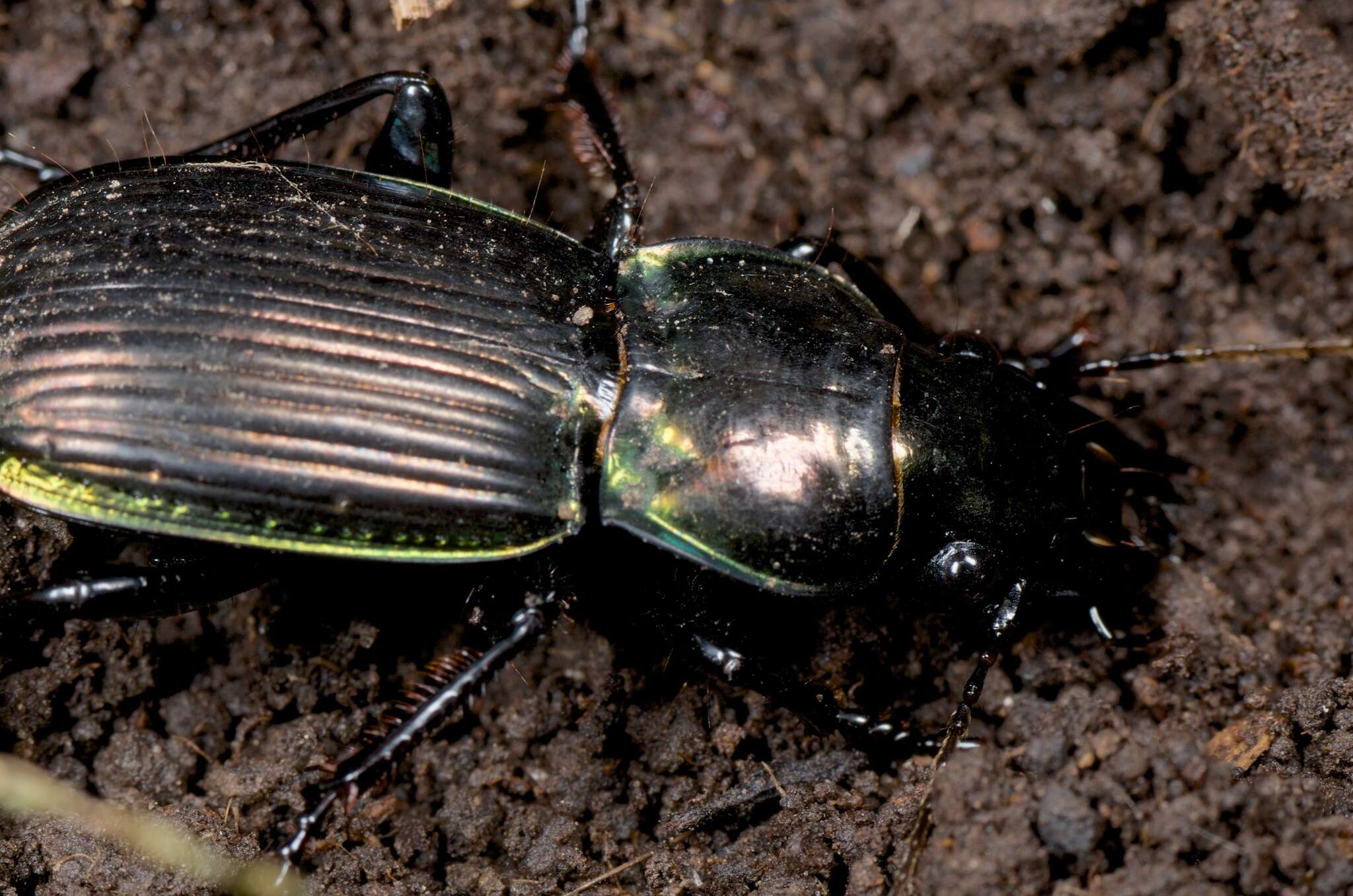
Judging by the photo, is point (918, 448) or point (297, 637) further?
point (297, 637)

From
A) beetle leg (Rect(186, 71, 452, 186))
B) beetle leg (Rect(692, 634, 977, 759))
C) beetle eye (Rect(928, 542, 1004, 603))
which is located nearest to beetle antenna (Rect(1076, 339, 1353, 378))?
beetle eye (Rect(928, 542, 1004, 603))

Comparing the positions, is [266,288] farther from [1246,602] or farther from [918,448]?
[1246,602]

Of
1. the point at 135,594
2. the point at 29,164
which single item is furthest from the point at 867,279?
the point at 29,164

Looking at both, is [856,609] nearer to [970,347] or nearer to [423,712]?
[970,347]

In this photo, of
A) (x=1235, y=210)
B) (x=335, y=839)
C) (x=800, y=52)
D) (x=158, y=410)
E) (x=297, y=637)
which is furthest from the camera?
(x=800, y=52)

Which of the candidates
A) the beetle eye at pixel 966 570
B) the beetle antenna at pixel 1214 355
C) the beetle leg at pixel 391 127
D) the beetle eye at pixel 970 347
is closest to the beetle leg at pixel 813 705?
the beetle eye at pixel 966 570

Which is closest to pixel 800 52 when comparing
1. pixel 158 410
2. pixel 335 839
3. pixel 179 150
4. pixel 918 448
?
pixel 918 448
